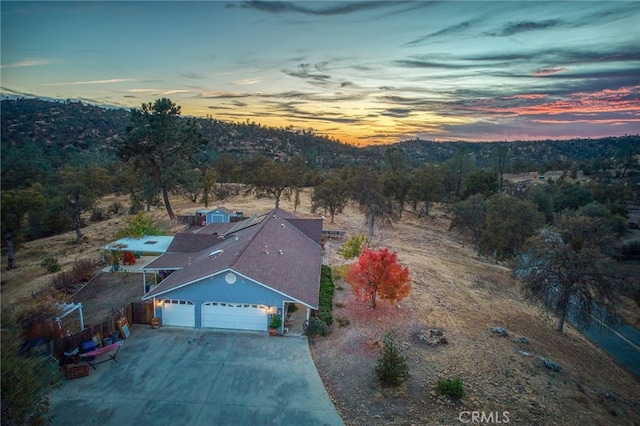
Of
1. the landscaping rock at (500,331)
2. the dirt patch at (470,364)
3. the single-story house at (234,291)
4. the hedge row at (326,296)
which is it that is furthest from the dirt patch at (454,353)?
the single-story house at (234,291)

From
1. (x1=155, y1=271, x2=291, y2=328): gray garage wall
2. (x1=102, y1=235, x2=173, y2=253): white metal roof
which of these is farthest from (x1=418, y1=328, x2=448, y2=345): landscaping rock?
(x1=102, y1=235, x2=173, y2=253): white metal roof

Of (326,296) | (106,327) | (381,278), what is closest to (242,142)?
(326,296)

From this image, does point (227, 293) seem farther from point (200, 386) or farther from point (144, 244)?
point (144, 244)

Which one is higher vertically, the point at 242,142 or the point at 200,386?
the point at 242,142

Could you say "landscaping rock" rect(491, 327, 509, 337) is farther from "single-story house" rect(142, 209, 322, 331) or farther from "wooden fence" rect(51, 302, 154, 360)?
"wooden fence" rect(51, 302, 154, 360)

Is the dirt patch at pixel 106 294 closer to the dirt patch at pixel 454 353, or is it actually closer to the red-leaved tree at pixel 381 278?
the dirt patch at pixel 454 353

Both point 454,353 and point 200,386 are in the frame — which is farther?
point 454,353

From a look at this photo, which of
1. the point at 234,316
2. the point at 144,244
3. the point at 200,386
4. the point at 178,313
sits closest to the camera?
the point at 200,386
